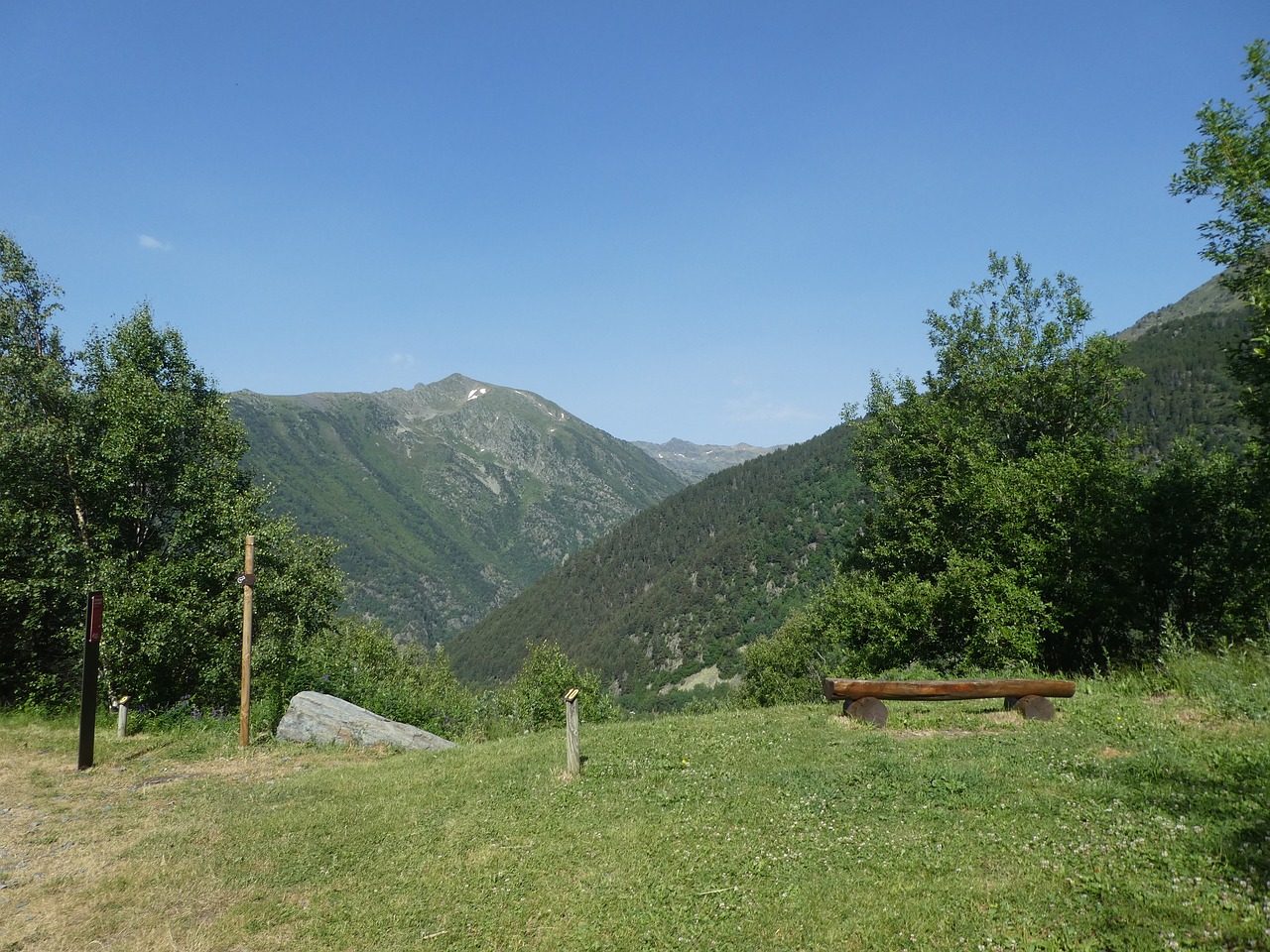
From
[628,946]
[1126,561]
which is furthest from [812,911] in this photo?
[1126,561]

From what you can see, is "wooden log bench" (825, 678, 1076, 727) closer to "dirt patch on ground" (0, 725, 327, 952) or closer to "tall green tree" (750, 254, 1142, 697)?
"tall green tree" (750, 254, 1142, 697)

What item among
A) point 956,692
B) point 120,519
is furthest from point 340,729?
point 956,692

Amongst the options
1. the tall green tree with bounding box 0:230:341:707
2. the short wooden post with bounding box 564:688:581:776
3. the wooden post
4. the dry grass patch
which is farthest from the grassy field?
the tall green tree with bounding box 0:230:341:707

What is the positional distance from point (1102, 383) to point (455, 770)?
102 feet

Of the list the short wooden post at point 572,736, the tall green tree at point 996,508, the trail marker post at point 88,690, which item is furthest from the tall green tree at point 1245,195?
the trail marker post at point 88,690

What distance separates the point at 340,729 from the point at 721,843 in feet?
43.9

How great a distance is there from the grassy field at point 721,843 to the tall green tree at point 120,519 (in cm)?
801

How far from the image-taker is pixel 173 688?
23.1 m

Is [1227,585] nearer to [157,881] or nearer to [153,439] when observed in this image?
[157,881]

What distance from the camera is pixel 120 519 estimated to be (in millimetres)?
22922

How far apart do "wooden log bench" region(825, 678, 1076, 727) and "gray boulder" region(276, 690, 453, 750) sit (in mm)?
11244

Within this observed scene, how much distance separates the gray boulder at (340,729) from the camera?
59.2ft

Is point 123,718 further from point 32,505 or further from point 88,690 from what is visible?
point 32,505

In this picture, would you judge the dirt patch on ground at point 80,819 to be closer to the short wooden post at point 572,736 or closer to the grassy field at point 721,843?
the grassy field at point 721,843
